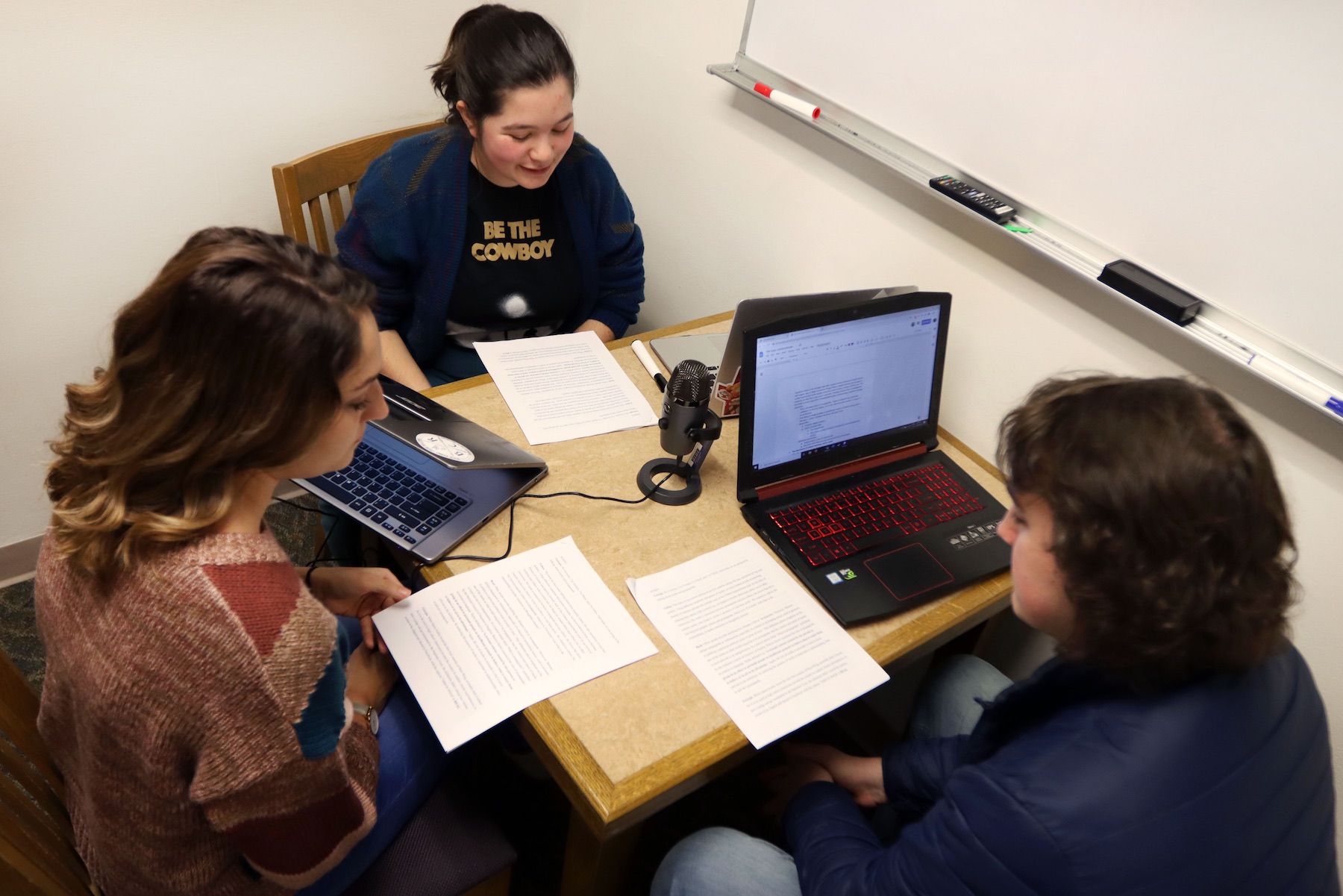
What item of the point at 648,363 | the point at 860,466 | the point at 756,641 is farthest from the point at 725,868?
the point at 648,363

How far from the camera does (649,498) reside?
1.25 metres

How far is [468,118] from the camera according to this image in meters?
1.47

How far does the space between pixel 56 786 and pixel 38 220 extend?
1.14m

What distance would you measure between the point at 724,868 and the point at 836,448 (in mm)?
604

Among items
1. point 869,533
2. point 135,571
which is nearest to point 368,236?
point 135,571

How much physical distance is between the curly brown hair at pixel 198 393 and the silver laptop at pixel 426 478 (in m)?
0.31

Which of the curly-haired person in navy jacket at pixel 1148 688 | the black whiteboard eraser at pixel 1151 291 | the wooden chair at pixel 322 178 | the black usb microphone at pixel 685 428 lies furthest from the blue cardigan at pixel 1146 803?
the wooden chair at pixel 322 178

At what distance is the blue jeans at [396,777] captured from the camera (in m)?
0.97

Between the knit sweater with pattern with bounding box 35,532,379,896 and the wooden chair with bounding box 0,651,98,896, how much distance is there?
0.02 m

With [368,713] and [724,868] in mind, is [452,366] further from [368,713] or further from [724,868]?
[724,868]

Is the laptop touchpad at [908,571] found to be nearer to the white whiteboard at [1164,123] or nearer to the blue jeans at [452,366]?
the white whiteboard at [1164,123]

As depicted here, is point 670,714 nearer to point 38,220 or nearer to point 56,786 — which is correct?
point 56,786

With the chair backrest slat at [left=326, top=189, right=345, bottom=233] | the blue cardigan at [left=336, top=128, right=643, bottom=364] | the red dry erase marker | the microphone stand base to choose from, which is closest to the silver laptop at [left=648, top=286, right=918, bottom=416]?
the microphone stand base

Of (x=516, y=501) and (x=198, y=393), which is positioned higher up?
(x=198, y=393)
